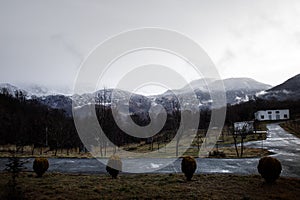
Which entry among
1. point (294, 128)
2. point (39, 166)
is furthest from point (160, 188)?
point (294, 128)

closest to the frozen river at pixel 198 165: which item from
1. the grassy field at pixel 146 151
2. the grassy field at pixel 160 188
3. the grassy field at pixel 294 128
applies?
the grassy field at pixel 160 188

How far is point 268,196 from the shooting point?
12.6 m

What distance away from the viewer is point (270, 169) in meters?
14.8

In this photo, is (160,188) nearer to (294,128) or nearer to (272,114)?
(294,128)

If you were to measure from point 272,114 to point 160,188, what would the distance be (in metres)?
102

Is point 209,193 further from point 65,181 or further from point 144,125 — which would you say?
point 144,125

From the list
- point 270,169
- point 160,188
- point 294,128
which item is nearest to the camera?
Result: point 160,188

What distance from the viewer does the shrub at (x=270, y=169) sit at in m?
14.8

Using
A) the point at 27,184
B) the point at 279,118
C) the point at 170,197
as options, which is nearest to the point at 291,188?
the point at 170,197

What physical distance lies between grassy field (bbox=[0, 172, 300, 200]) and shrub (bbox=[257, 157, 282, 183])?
39 centimetres

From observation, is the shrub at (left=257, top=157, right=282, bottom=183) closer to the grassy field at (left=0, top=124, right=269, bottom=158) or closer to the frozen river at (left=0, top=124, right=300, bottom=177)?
the frozen river at (left=0, top=124, right=300, bottom=177)

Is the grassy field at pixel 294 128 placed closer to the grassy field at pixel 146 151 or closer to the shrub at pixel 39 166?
the grassy field at pixel 146 151

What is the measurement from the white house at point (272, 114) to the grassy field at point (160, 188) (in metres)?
93.1

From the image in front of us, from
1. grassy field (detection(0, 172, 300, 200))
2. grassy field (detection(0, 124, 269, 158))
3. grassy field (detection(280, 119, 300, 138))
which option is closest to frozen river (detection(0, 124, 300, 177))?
grassy field (detection(0, 172, 300, 200))
